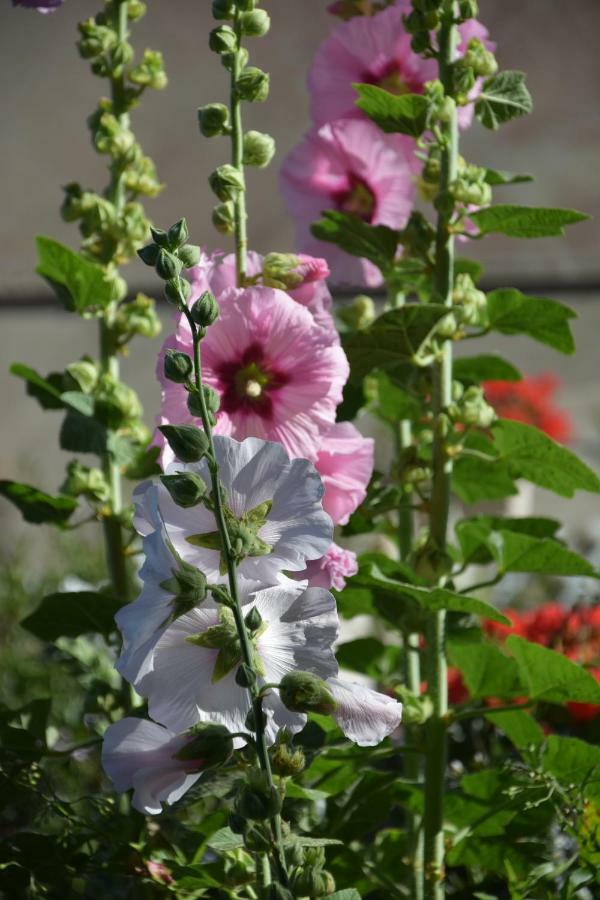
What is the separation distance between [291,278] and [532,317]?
127 millimetres

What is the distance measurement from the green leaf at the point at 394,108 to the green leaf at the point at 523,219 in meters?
0.04

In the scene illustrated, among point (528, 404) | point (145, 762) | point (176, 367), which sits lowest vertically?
point (528, 404)

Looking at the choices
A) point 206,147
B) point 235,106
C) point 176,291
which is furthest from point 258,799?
point 206,147

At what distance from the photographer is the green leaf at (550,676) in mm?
446

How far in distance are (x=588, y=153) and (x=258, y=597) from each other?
6.30ft

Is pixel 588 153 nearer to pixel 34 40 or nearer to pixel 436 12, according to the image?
pixel 34 40

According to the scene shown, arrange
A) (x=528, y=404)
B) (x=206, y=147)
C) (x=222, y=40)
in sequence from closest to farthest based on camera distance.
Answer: (x=222, y=40)
(x=528, y=404)
(x=206, y=147)

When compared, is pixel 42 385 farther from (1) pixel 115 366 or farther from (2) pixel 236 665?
(2) pixel 236 665

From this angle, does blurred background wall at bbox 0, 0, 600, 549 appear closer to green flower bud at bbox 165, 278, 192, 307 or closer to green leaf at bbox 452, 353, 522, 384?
green leaf at bbox 452, 353, 522, 384

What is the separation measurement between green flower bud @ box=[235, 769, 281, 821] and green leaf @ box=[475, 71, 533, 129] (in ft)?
0.91

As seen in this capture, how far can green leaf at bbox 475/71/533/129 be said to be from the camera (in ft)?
1.52

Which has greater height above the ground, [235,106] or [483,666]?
[235,106]

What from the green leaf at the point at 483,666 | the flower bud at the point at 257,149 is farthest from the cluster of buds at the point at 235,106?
the green leaf at the point at 483,666

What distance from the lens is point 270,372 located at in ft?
1.34
